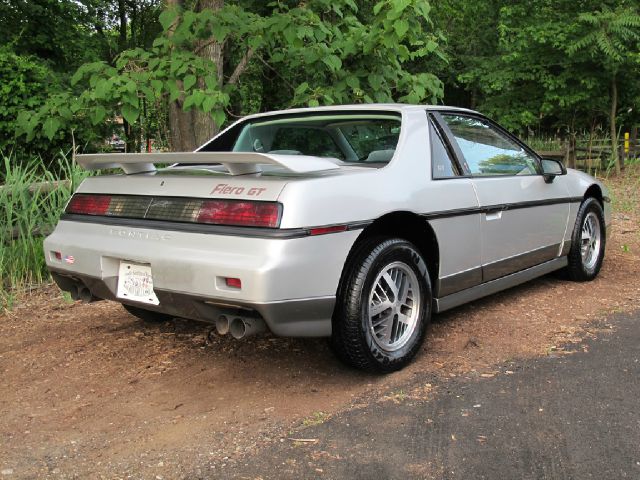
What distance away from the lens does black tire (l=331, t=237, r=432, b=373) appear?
3.31 m

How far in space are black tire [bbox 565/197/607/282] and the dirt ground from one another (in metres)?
0.24

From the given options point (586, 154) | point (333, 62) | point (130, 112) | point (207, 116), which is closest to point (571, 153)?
point (586, 154)

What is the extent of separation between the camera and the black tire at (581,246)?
217 inches

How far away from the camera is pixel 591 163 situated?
1692 cm

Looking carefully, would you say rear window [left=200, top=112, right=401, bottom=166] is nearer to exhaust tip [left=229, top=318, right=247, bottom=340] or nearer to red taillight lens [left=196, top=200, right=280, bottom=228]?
red taillight lens [left=196, top=200, right=280, bottom=228]

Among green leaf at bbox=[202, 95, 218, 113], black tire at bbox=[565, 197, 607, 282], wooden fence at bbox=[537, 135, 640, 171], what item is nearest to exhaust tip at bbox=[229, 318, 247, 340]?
green leaf at bbox=[202, 95, 218, 113]

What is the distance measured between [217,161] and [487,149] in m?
2.27

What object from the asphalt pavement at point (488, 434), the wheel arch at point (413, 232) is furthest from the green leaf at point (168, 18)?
the asphalt pavement at point (488, 434)

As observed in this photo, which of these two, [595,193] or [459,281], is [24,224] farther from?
[595,193]

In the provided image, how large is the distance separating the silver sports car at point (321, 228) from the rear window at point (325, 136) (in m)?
0.01

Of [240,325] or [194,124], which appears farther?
[194,124]

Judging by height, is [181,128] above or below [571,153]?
above

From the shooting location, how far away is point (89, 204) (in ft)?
12.4

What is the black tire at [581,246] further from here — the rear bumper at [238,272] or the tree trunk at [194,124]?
the tree trunk at [194,124]
